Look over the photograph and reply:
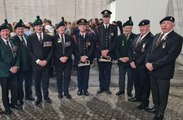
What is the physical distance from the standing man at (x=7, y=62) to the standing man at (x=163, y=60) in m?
2.83

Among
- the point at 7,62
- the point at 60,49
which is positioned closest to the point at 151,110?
the point at 60,49

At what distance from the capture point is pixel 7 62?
5.45 m


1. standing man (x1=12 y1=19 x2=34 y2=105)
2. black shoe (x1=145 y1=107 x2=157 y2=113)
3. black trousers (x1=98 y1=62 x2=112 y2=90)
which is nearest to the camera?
black shoe (x1=145 y1=107 x2=157 y2=113)

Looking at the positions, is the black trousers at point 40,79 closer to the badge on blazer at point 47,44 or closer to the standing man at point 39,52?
the standing man at point 39,52

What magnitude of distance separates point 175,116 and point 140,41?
5.84 feet

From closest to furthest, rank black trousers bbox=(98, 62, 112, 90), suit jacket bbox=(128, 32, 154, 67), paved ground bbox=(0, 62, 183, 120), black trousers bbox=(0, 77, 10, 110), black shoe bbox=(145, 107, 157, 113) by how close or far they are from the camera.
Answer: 1. paved ground bbox=(0, 62, 183, 120)
2. black trousers bbox=(0, 77, 10, 110)
3. black shoe bbox=(145, 107, 157, 113)
4. suit jacket bbox=(128, 32, 154, 67)
5. black trousers bbox=(98, 62, 112, 90)

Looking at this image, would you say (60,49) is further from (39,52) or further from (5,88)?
(5,88)

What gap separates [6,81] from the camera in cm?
550

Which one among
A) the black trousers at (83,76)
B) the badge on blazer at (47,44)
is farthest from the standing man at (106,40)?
the badge on blazer at (47,44)

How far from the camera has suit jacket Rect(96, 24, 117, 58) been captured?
674 centimetres

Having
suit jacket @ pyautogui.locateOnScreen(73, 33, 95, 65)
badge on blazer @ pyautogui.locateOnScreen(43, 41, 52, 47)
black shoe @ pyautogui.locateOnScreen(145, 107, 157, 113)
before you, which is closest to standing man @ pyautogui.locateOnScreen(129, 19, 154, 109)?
black shoe @ pyautogui.locateOnScreen(145, 107, 157, 113)

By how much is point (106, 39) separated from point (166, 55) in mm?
2148

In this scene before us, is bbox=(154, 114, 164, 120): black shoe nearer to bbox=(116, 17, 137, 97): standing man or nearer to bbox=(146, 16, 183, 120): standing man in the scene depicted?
bbox=(146, 16, 183, 120): standing man

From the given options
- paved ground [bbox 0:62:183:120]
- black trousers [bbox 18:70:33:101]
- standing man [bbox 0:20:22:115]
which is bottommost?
paved ground [bbox 0:62:183:120]
